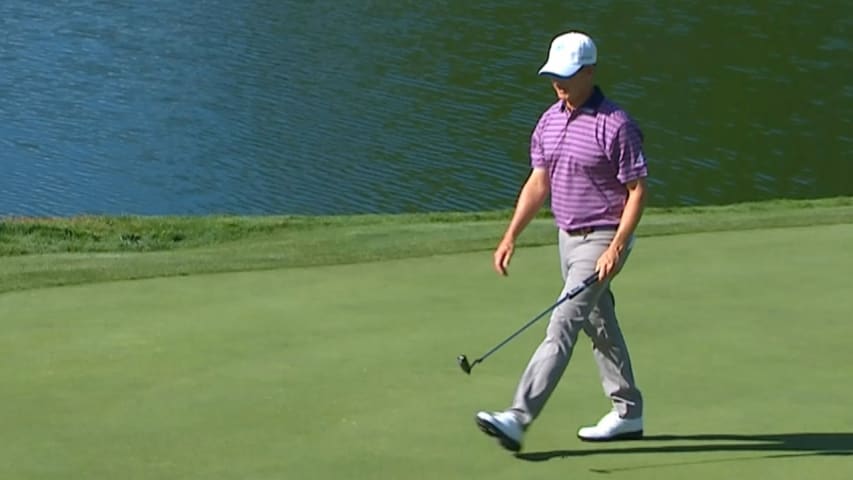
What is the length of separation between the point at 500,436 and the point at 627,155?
112 cm

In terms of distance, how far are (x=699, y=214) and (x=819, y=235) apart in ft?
11.2

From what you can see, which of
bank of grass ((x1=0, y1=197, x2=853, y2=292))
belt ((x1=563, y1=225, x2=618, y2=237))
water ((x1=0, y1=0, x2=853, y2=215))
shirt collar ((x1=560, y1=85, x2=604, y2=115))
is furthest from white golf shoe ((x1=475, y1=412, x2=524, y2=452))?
water ((x1=0, y1=0, x2=853, y2=215))

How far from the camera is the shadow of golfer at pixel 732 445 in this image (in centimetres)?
597

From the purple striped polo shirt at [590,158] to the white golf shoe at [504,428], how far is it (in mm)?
757

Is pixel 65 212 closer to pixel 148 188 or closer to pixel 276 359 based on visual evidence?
pixel 148 188

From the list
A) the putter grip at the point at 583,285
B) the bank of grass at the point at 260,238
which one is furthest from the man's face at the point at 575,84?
the bank of grass at the point at 260,238

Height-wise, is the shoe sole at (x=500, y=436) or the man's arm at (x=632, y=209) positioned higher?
the man's arm at (x=632, y=209)

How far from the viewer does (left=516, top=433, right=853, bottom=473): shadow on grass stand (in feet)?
19.5

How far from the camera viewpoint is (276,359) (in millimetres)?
7352

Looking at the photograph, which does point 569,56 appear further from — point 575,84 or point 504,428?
point 504,428

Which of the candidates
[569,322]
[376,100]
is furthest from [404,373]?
[376,100]

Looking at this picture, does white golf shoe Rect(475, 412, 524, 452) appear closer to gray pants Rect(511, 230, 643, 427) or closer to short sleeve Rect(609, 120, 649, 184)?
gray pants Rect(511, 230, 643, 427)

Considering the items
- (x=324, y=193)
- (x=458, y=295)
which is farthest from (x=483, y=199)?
(x=458, y=295)

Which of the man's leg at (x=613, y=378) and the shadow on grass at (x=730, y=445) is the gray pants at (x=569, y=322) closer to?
the man's leg at (x=613, y=378)
